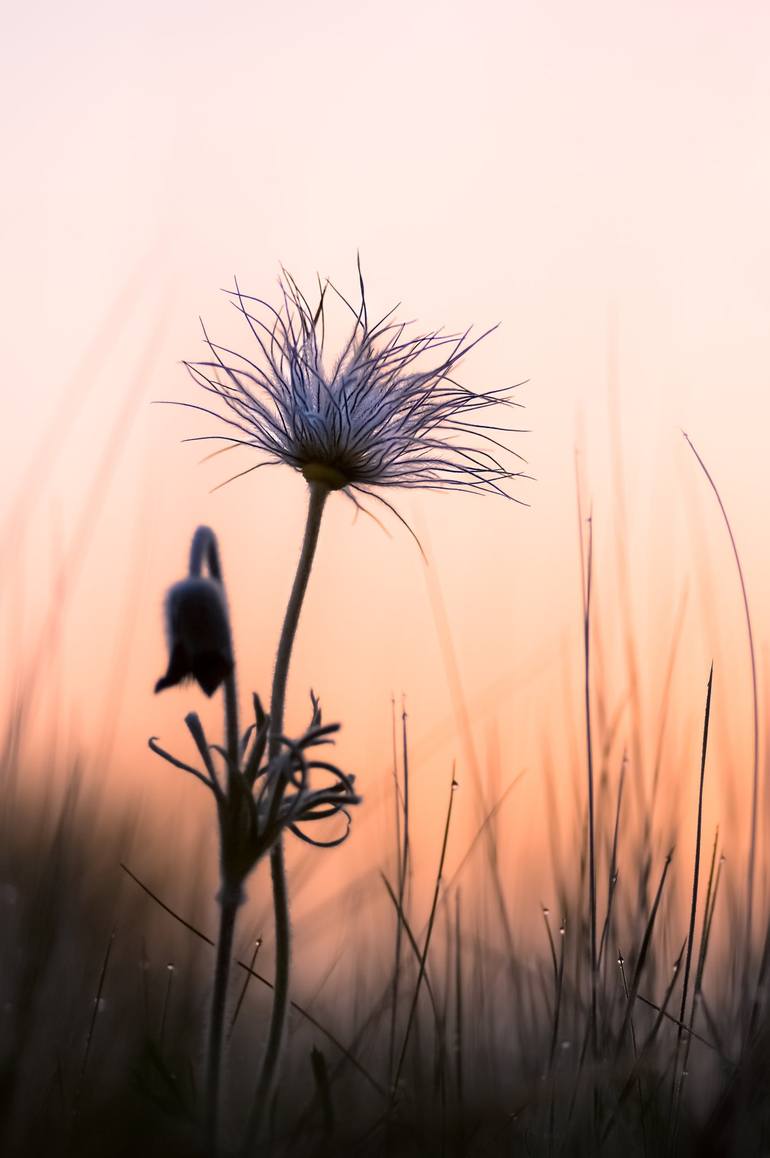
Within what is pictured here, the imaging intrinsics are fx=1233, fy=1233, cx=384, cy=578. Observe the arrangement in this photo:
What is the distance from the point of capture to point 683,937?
270 cm

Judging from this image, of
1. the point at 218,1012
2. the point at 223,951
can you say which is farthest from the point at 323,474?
the point at 218,1012

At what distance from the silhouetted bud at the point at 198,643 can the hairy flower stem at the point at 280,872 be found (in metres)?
0.10

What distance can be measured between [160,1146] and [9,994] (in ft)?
1.45

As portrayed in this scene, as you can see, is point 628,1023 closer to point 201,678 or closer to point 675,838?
point 675,838

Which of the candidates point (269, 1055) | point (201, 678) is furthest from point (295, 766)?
point (269, 1055)

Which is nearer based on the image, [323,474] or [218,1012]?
[218,1012]

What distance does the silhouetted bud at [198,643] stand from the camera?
7.38 ft

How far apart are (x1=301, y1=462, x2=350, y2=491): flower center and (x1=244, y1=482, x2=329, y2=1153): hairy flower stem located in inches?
5.9

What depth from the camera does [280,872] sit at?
225 cm

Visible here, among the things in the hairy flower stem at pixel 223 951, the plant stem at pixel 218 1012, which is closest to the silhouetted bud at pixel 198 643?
the hairy flower stem at pixel 223 951

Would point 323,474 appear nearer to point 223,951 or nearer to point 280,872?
point 280,872

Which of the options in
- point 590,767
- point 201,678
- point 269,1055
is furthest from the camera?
point 590,767

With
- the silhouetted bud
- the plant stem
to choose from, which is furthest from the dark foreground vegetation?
the silhouetted bud

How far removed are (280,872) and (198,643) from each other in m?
0.44
